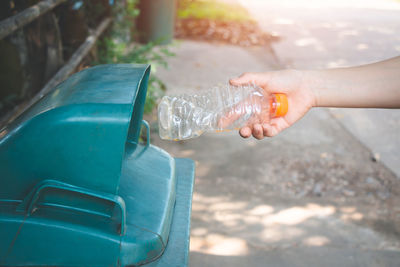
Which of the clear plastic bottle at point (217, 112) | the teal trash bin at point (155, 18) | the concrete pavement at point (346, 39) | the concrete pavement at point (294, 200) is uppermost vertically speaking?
the clear plastic bottle at point (217, 112)

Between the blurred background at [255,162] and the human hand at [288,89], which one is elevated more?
the human hand at [288,89]

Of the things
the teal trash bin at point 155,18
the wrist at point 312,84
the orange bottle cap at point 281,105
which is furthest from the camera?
the teal trash bin at point 155,18

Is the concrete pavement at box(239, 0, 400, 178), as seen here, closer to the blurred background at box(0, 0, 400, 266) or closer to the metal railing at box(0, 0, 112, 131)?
the blurred background at box(0, 0, 400, 266)

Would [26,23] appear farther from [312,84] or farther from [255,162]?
[255,162]

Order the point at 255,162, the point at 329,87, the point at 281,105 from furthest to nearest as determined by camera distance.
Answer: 1. the point at 255,162
2. the point at 329,87
3. the point at 281,105

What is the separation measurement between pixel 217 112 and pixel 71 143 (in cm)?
139

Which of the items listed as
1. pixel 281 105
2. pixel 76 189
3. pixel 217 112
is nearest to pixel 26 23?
pixel 217 112

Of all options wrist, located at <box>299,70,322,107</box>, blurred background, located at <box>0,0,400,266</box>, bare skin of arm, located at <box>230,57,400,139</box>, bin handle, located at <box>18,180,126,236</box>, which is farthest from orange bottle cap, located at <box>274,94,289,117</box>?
blurred background, located at <box>0,0,400,266</box>

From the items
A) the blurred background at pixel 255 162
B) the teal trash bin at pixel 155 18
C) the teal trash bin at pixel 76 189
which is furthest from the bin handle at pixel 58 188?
the teal trash bin at pixel 155 18

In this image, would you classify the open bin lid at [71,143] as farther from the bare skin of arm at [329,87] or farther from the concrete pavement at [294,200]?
the concrete pavement at [294,200]

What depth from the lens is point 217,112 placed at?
7.72ft

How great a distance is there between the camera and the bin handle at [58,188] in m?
1.08

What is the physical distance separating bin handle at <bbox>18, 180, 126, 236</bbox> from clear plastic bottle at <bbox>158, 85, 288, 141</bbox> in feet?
3.19

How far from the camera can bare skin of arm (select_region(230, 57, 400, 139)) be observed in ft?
5.84
